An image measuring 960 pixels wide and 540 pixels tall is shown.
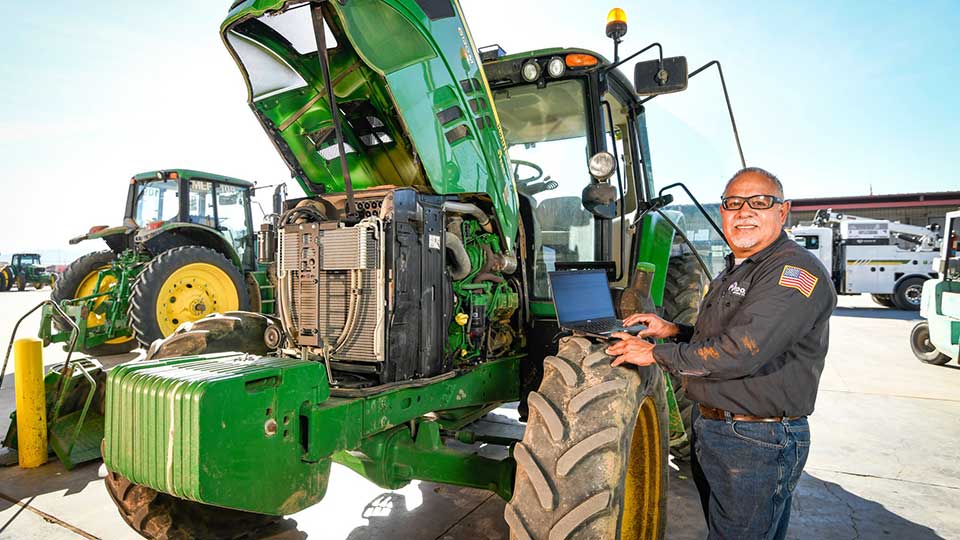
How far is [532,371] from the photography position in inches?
134

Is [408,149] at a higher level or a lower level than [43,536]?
higher

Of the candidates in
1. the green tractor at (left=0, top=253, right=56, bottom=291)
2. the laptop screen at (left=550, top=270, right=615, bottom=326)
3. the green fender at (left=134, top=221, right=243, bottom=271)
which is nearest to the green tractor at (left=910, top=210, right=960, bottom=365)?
the laptop screen at (left=550, top=270, right=615, bottom=326)

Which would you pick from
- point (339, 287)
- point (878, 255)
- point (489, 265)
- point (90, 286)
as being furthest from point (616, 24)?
point (878, 255)

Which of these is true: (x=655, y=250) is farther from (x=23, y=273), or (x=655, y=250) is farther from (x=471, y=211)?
(x=23, y=273)

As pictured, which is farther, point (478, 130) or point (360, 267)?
point (478, 130)

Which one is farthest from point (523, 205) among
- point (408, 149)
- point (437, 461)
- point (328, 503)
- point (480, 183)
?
point (328, 503)

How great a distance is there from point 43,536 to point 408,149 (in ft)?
9.93

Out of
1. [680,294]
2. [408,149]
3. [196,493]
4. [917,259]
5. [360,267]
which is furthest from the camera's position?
[917,259]

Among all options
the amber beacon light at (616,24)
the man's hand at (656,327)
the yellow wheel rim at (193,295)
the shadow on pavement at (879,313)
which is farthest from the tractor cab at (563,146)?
the shadow on pavement at (879,313)

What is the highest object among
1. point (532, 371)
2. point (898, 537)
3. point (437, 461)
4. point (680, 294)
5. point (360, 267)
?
point (360, 267)

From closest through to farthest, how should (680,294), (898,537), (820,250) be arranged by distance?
(898,537) < (680,294) < (820,250)

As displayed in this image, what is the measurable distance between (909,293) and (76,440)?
18653 millimetres

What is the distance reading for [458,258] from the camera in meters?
2.81

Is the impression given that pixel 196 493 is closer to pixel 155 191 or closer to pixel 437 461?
pixel 437 461
